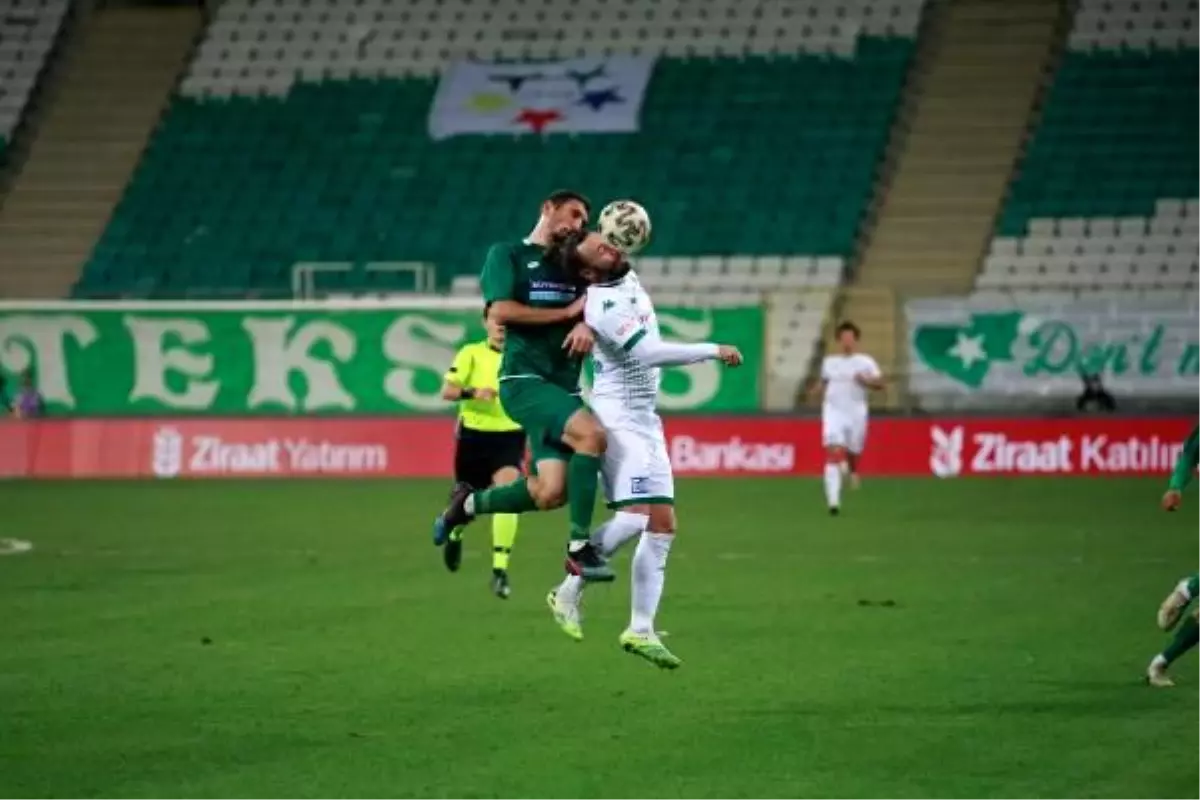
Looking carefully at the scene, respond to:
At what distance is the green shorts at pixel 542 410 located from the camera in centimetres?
1396

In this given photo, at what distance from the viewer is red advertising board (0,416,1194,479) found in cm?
3500

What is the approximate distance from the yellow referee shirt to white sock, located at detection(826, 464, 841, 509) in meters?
8.88

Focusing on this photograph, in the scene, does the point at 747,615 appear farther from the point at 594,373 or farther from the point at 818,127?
the point at 818,127

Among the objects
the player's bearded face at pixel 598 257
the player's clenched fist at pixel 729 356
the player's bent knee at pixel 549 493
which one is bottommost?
the player's bent knee at pixel 549 493

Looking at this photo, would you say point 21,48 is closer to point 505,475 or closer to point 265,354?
point 265,354

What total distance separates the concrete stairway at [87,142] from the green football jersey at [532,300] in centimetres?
3058

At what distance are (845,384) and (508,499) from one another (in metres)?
14.8

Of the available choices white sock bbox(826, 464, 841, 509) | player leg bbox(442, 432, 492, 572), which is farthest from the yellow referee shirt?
white sock bbox(826, 464, 841, 509)

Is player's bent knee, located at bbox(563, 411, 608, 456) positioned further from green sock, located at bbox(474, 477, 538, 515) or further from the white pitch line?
the white pitch line

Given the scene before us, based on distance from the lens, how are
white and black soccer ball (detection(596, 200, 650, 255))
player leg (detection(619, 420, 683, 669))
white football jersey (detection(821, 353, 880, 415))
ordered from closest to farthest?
white and black soccer ball (detection(596, 200, 650, 255))
player leg (detection(619, 420, 683, 669))
white football jersey (detection(821, 353, 880, 415))

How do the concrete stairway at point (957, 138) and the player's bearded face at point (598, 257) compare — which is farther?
the concrete stairway at point (957, 138)

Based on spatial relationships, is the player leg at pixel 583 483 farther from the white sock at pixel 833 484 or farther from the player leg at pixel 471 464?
the white sock at pixel 833 484

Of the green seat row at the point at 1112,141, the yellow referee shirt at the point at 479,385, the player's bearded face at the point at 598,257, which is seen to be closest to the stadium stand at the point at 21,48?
the green seat row at the point at 1112,141

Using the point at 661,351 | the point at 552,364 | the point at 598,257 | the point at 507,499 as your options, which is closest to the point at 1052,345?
the point at 507,499
